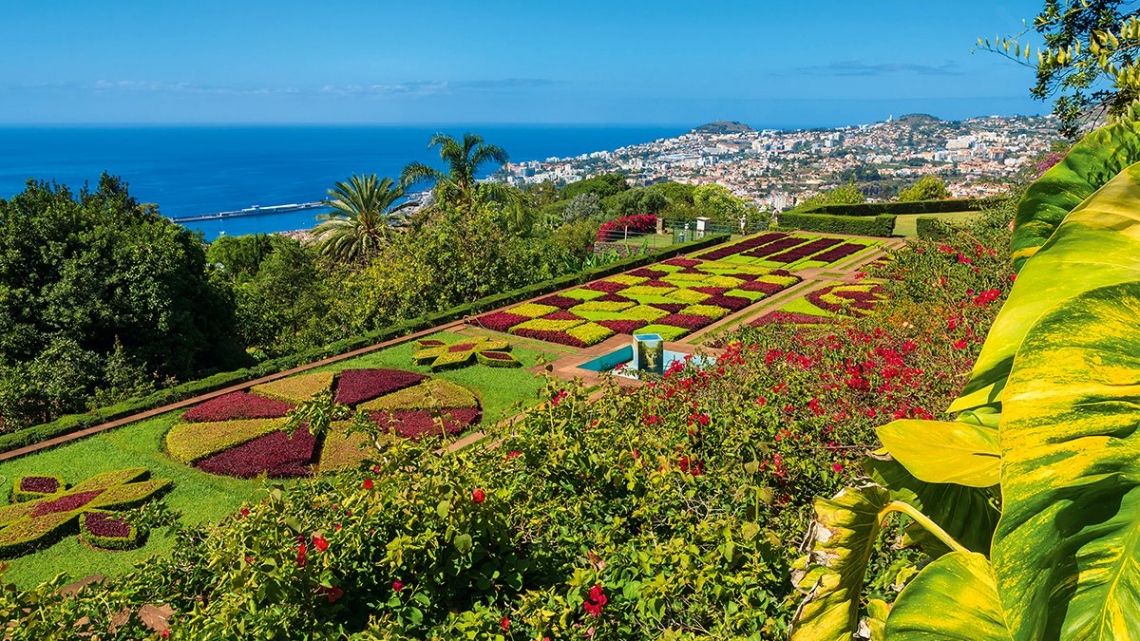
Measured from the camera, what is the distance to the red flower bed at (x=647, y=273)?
2114 centimetres

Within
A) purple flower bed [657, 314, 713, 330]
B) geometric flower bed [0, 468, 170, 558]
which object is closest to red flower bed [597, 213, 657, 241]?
purple flower bed [657, 314, 713, 330]

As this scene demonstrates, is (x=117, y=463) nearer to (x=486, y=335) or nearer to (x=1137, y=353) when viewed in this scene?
(x=486, y=335)

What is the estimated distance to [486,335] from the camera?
1534cm

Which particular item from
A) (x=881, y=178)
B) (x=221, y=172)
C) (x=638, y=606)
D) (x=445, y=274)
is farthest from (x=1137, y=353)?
(x=221, y=172)

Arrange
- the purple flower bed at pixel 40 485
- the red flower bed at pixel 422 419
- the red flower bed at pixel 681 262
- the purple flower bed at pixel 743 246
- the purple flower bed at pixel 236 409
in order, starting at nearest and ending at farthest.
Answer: the purple flower bed at pixel 40 485 < the red flower bed at pixel 422 419 < the purple flower bed at pixel 236 409 < the red flower bed at pixel 681 262 < the purple flower bed at pixel 743 246

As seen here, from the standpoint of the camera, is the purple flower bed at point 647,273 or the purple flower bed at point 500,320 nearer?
the purple flower bed at point 500,320

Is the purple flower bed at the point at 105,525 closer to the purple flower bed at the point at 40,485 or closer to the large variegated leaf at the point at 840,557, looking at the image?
the purple flower bed at the point at 40,485

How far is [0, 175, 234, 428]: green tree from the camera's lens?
11.4 m

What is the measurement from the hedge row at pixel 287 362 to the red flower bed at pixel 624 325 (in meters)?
3.26

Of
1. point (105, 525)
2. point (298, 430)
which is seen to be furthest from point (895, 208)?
point (105, 525)

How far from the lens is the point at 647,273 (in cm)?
2142

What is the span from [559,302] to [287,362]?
7.09 meters

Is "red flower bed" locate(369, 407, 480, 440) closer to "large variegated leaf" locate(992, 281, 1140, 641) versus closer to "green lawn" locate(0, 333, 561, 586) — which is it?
"green lawn" locate(0, 333, 561, 586)

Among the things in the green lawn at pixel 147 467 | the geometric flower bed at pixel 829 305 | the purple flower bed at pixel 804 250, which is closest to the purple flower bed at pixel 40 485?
the green lawn at pixel 147 467
